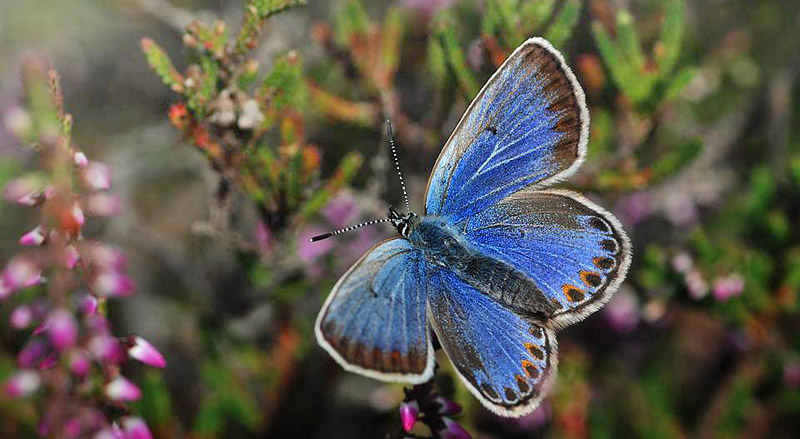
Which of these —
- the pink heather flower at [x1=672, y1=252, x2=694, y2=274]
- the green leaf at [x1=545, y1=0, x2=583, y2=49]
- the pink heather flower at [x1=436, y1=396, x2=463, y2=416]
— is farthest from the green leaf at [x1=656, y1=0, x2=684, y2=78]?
the pink heather flower at [x1=436, y1=396, x2=463, y2=416]

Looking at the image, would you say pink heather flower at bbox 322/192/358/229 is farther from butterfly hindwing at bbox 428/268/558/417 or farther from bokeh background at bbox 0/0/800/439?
butterfly hindwing at bbox 428/268/558/417

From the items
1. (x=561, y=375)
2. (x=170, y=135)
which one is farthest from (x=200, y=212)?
(x=561, y=375)

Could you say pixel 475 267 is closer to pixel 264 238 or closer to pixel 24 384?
pixel 264 238

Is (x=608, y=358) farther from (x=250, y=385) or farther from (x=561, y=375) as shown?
(x=250, y=385)

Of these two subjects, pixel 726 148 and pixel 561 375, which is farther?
pixel 726 148

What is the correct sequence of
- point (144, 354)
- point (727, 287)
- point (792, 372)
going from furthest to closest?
point (792, 372) → point (727, 287) → point (144, 354)

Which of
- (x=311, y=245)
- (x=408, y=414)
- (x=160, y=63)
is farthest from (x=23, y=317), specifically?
(x=311, y=245)
